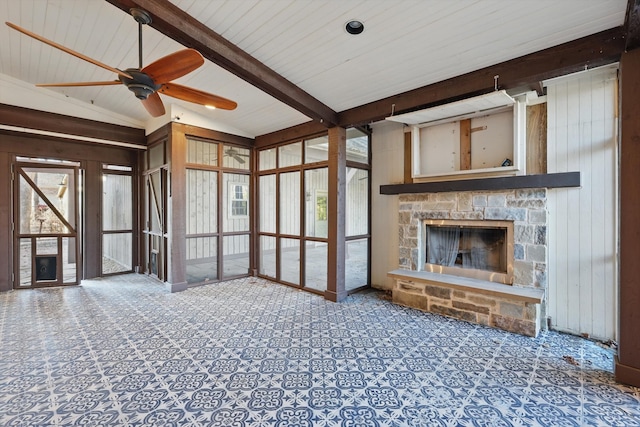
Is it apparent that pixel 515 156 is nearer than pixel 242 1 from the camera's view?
No

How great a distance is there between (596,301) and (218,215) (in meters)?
5.59

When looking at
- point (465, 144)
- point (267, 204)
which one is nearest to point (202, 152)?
point (267, 204)

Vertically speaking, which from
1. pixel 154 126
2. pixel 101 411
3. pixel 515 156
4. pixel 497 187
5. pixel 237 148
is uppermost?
pixel 154 126

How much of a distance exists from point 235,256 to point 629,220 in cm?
557

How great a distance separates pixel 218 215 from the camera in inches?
223

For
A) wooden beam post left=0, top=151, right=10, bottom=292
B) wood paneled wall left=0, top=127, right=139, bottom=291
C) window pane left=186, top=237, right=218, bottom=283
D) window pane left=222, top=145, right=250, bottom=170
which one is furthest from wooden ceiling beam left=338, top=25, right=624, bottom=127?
wooden beam post left=0, top=151, right=10, bottom=292

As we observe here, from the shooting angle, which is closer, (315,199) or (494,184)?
(494,184)

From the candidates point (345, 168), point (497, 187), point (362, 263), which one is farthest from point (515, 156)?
point (362, 263)

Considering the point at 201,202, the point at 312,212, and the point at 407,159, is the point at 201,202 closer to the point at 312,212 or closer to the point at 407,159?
the point at 312,212

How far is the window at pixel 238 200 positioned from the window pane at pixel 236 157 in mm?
373

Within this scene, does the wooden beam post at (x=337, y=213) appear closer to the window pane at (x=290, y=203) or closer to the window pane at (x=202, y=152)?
the window pane at (x=290, y=203)

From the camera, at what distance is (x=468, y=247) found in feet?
14.1

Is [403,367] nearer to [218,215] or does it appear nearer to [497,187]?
[497,187]

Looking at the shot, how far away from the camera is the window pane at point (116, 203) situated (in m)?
6.17
